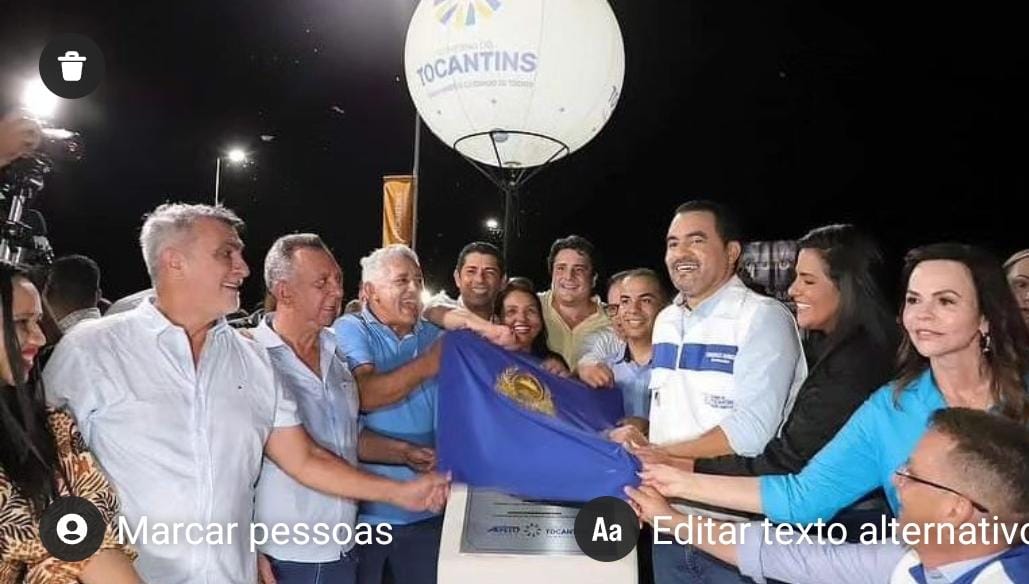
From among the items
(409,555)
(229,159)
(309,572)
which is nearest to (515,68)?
(409,555)

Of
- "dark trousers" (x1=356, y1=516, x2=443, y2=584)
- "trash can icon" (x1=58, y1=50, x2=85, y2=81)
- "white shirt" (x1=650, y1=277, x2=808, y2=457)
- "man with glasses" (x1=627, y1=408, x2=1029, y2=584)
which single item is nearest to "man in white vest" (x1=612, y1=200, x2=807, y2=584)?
"white shirt" (x1=650, y1=277, x2=808, y2=457)

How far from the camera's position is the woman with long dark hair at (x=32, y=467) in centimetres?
209

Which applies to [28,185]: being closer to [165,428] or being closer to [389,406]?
[165,428]

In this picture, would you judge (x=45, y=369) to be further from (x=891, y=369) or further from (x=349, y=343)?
(x=891, y=369)

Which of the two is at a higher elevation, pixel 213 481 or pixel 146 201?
pixel 146 201

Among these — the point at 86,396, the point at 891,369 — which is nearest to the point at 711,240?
the point at 891,369

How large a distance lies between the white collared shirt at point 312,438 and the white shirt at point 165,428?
1.33 ft

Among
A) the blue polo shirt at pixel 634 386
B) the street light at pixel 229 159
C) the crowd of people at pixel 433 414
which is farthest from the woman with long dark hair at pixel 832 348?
the street light at pixel 229 159

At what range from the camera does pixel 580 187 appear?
64.6ft

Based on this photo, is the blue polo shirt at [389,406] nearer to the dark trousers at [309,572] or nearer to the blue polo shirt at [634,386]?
the dark trousers at [309,572]

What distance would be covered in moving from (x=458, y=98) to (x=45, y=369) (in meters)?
2.27

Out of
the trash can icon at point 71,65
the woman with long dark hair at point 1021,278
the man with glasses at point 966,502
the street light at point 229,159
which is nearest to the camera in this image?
the man with glasses at point 966,502

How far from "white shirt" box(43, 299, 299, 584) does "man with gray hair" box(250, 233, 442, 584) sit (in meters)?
0.42

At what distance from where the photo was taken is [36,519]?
210 cm
